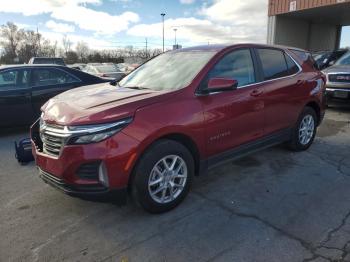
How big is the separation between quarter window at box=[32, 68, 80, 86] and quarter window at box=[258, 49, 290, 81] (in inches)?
180

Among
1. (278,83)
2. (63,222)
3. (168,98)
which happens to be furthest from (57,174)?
(278,83)

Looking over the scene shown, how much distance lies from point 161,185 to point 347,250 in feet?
5.74

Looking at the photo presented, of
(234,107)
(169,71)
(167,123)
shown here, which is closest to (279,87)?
(234,107)

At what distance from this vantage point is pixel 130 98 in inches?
128

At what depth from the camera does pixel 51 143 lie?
10.2 ft

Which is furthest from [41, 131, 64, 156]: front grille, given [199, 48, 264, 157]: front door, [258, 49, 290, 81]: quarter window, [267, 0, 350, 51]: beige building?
[267, 0, 350, 51]: beige building

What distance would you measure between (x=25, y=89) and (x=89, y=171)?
15.5ft

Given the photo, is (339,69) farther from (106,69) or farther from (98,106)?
(106,69)

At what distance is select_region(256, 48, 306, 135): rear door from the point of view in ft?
14.3

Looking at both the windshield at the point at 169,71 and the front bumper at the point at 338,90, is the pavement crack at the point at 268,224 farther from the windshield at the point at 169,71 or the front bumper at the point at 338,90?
the front bumper at the point at 338,90

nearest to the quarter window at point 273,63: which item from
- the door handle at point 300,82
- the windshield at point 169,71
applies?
the door handle at point 300,82

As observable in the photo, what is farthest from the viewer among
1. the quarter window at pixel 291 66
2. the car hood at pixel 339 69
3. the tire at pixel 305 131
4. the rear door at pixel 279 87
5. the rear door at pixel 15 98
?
the car hood at pixel 339 69

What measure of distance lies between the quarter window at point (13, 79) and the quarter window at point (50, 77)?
0.19 metres

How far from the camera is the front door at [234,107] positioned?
3.60 meters
